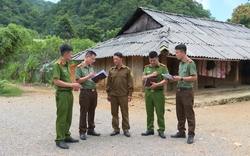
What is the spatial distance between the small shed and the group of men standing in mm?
Result: 4722

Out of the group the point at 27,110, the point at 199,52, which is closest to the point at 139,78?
the point at 199,52

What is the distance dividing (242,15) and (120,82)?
29846 millimetres

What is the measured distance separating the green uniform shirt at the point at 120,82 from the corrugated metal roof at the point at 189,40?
4.81m

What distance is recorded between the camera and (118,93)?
5082 mm

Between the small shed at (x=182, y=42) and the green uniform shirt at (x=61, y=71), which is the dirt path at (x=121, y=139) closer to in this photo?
the green uniform shirt at (x=61, y=71)

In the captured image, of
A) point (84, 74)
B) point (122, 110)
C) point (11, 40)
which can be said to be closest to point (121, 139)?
point (122, 110)

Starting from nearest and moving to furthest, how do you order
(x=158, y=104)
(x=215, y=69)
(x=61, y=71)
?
(x=61, y=71), (x=158, y=104), (x=215, y=69)

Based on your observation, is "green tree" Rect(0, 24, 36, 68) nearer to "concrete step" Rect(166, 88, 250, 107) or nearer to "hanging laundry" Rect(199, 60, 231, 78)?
"concrete step" Rect(166, 88, 250, 107)

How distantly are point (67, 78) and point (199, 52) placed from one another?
25.5ft

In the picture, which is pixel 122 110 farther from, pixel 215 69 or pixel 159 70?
pixel 215 69

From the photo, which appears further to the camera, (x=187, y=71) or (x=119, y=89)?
(x=119, y=89)

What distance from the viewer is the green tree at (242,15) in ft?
98.0

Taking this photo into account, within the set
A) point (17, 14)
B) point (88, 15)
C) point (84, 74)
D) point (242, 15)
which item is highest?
point (88, 15)

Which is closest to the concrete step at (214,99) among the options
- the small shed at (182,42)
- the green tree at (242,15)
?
the small shed at (182,42)
